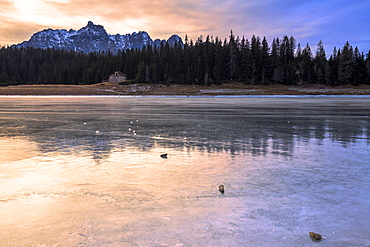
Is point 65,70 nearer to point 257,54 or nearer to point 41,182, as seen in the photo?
point 257,54

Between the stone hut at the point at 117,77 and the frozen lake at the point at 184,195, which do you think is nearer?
the frozen lake at the point at 184,195

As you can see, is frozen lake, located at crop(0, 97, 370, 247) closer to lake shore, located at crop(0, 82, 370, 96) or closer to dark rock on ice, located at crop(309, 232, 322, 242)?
dark rock on ice, located at crop(309, 232, 322, 242)

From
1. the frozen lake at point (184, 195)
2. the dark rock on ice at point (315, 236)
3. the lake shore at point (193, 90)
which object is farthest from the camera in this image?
the lake shore at point (193, 90)

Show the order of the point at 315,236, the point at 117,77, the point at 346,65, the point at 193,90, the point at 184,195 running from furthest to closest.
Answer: the point at 117,77 < the point at 346,65 < the point at 193,90 < the point at 184,195 < the point at 315,236

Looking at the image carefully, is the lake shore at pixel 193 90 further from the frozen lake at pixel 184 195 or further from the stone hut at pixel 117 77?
the frozen lake at pixel 184 195

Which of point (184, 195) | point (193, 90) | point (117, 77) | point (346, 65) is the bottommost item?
point (193, 90)

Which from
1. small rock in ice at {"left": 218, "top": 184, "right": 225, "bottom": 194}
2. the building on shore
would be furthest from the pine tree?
small rock in ice at {"left": 218, "top": 184, "right": 225, "bottom": 194}

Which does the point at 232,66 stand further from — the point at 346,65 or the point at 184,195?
the point at 184,195

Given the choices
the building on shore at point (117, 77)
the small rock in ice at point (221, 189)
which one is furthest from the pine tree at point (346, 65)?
the small rock in ice at point (221, 189)

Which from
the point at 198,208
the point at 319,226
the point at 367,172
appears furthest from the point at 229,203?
the point at 367,172

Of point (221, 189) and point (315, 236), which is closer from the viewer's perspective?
point (315, 236)

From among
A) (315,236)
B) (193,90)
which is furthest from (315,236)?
(193,90)

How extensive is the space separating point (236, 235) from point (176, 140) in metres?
8.11

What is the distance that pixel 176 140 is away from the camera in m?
12.0
